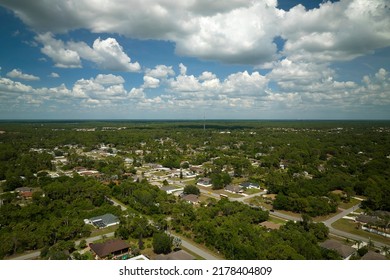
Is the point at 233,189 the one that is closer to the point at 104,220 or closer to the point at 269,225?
the point at 269,225

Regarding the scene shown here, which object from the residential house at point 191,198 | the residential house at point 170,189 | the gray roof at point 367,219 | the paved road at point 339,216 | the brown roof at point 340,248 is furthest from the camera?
the residential house at point 170,189

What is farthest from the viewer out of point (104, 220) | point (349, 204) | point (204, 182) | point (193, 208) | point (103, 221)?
point (204, 182)

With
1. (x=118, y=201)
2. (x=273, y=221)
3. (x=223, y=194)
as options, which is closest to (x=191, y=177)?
(x=223, y=194)

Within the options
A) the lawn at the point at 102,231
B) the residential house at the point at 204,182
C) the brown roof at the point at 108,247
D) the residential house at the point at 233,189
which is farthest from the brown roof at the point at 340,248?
the residential house at the point at 204,182

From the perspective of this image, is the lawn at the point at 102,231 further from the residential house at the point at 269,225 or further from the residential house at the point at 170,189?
the residential house at the point at 170,189

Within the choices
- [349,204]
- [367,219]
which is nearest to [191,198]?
[367,219]
